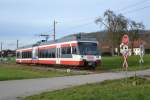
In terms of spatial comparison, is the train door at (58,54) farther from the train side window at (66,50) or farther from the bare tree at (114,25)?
the bare tree at (114,25)

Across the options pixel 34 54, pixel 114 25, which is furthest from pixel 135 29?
pixel 34 54

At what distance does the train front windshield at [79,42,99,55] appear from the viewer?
3662 centimetres

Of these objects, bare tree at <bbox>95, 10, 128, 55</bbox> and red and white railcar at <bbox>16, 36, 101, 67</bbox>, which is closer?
red and white railcar at <bbox>16, 36, 101, 67</bbox>

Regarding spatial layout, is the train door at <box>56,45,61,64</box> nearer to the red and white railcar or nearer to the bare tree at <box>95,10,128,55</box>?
the red and white railcar

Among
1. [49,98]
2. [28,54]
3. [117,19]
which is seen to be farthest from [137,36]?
[49,98]

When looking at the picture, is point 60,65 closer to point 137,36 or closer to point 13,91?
point 13,91

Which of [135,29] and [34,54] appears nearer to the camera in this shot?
[34,54]

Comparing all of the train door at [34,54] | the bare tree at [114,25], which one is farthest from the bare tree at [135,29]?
the train door at [34,54]

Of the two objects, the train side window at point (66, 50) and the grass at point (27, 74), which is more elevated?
the train side window at point (66, 50)

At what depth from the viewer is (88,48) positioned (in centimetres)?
3722

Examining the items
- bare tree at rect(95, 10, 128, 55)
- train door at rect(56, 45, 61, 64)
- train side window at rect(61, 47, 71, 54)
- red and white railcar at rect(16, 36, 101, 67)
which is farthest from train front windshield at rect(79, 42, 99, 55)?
bare tree at rect(95, 10, 128, 55)

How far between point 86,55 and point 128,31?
212 feet

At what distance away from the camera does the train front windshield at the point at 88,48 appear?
120 ft

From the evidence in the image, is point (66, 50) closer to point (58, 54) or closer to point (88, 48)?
point (88, 48)
